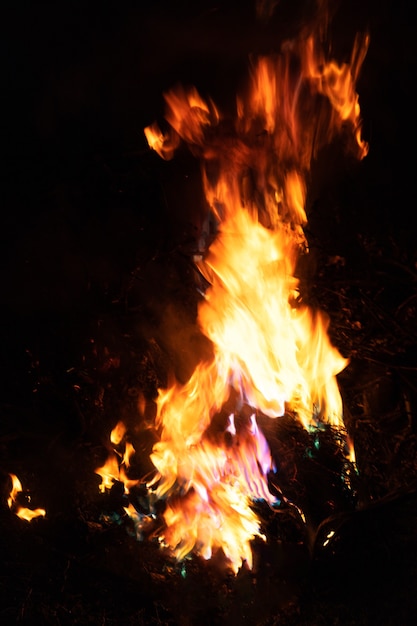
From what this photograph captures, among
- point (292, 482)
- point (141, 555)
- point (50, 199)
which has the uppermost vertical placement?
point (50, 199)

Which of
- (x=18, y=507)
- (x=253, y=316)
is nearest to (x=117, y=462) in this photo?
(x=18, y=507)

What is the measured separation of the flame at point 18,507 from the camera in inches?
190

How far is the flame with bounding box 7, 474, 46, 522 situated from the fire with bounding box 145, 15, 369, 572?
3.83 feet

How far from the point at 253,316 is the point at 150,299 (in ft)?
3.16

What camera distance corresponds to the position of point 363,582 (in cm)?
394

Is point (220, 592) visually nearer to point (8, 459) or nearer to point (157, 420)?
point (157, 420)

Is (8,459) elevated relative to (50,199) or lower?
lower

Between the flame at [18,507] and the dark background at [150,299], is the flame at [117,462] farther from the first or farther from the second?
the flame at [18,507]

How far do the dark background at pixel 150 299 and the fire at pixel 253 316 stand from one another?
0.50 ft

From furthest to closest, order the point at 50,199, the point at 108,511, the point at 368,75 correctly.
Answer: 1. the point at 50,199
2. the point at 108,511
3. the point at 368,75

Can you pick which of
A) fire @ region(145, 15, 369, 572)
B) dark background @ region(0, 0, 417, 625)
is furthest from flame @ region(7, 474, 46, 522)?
fire @ region(145, 15, 369, 572)

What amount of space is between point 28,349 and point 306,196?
8.71 feet

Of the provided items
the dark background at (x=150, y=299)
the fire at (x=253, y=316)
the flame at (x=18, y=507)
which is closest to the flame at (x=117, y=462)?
the dark background at (x=150, y=299)

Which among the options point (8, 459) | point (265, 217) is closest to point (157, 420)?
point (8, 459)
